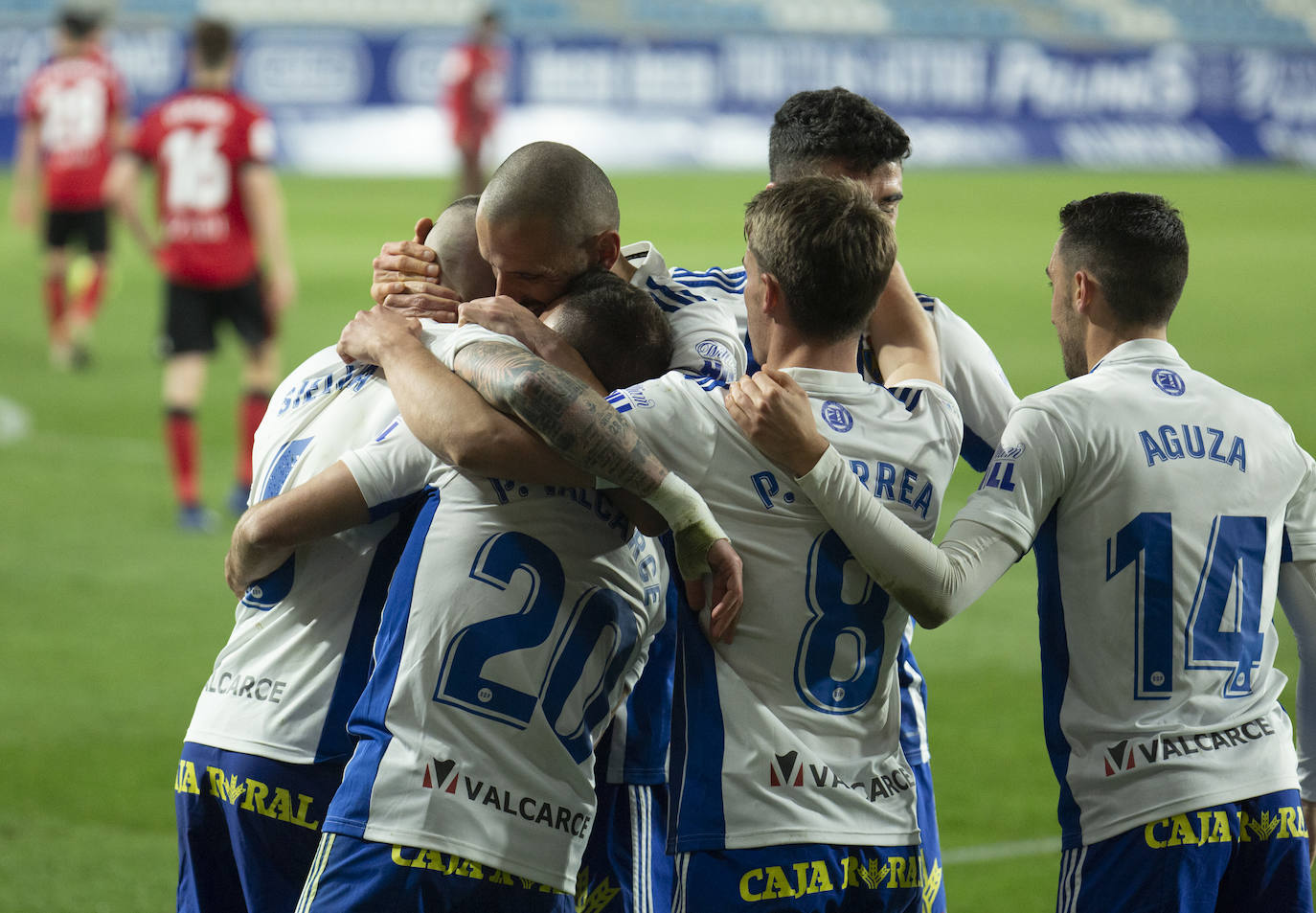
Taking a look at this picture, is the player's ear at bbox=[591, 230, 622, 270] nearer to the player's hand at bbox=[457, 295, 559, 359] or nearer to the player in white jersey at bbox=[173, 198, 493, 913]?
the player's hand at bbox=[457, 295, 559, 359]

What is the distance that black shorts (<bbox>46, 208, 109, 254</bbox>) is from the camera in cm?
1352

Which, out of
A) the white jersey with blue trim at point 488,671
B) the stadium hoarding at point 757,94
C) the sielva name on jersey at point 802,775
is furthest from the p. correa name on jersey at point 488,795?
the stadium hoarding at point 757,94

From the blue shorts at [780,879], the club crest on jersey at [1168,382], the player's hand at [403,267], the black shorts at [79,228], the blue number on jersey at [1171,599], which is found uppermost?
the player's hand at [403,267]

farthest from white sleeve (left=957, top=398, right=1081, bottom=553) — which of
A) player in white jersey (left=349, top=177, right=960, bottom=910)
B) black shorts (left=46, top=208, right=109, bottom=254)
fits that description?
black shorts (left=46, top=208, right=109, bottom=254)

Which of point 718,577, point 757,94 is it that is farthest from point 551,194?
point 757,94

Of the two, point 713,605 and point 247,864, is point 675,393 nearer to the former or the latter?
point 713,605

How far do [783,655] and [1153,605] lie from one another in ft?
2.13

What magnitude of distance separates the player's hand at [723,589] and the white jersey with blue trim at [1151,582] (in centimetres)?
46

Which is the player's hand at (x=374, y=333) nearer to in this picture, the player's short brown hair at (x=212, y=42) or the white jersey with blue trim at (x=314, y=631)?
the white jersey with blue trim at (x=314, y=631)

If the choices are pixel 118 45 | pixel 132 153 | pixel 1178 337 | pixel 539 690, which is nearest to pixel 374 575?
pixel 539 690

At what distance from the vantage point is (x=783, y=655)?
2.38m

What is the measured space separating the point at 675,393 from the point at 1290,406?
10.3m

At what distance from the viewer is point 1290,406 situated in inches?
455

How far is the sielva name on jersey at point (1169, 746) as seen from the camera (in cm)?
253
